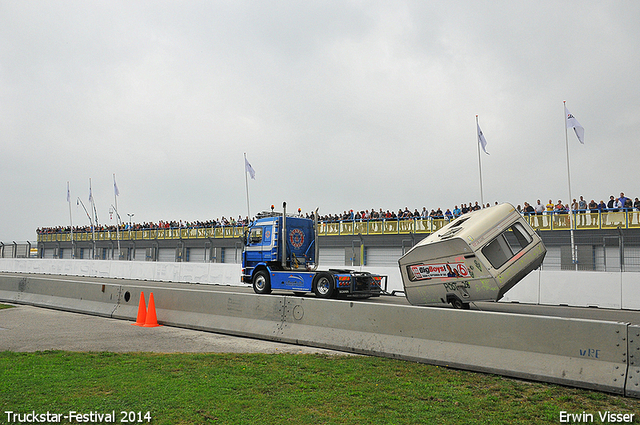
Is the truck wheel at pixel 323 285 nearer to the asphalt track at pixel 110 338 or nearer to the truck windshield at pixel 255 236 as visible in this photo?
the truck windshield at pixel 255 236

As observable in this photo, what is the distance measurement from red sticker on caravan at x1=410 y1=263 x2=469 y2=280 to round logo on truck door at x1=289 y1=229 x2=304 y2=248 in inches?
254

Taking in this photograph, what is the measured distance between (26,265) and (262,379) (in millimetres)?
41228

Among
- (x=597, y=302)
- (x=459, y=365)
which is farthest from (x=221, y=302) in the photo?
(x=597, y=302)

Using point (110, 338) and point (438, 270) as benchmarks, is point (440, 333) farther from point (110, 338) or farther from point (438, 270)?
point (110, 338)

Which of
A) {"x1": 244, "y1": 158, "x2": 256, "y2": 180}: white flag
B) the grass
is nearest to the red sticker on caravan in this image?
the grass

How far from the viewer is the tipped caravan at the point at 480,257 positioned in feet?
36.7

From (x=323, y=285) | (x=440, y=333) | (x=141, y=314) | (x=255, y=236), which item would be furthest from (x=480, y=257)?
(x=255, y=236)

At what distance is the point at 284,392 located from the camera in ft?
18.9

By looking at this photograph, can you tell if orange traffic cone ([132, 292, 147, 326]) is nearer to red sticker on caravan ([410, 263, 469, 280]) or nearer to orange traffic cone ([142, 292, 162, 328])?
orange traffic cone ([142, 292, 162, 328])

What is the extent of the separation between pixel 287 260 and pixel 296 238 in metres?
0.89

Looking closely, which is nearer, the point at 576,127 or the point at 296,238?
the point at 296,238

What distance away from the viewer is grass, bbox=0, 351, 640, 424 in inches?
195

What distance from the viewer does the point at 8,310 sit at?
13.8 metres

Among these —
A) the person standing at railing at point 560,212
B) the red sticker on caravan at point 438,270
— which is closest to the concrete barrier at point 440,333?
the red sticker on caravan at point 438,270
